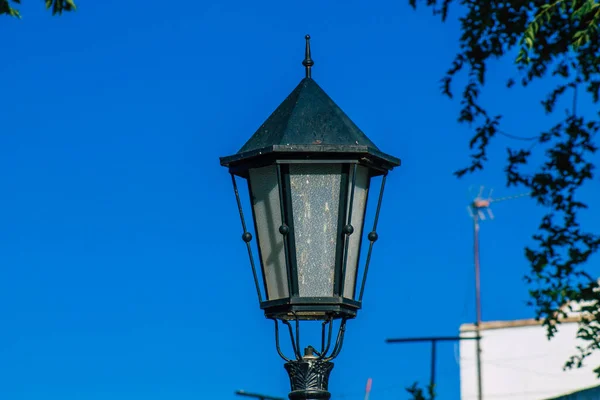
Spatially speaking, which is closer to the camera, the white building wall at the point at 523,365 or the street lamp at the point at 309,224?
the street lamp at the point at 309,224

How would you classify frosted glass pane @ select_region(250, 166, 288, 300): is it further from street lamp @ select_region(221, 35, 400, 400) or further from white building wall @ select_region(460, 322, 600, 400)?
Result: white building wall @ select_region(460, 322, 600, 400)

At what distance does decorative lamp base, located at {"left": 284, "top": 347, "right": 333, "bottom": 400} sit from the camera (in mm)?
4848

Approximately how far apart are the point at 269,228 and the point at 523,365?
28748 mm

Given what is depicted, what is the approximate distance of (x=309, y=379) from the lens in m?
4.87

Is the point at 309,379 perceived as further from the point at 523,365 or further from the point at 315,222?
the point at 523,365

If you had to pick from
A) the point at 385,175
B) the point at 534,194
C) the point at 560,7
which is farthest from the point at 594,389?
the point at 385,175

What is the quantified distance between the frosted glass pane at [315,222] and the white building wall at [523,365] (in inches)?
1055

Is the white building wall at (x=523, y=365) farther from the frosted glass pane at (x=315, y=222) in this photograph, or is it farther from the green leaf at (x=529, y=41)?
the frosted glass pane at (x=315, y=222)

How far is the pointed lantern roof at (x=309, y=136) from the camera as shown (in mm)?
4926

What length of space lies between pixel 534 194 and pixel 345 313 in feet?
Answer: 22.5

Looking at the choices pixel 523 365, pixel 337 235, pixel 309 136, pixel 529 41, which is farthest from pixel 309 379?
pixel 523 365

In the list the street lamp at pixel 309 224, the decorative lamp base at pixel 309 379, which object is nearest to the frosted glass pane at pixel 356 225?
the street lamp at pixel 309 224

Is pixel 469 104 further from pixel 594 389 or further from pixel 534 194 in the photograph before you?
pixel 594 389

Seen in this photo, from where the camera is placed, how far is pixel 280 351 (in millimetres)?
4980
